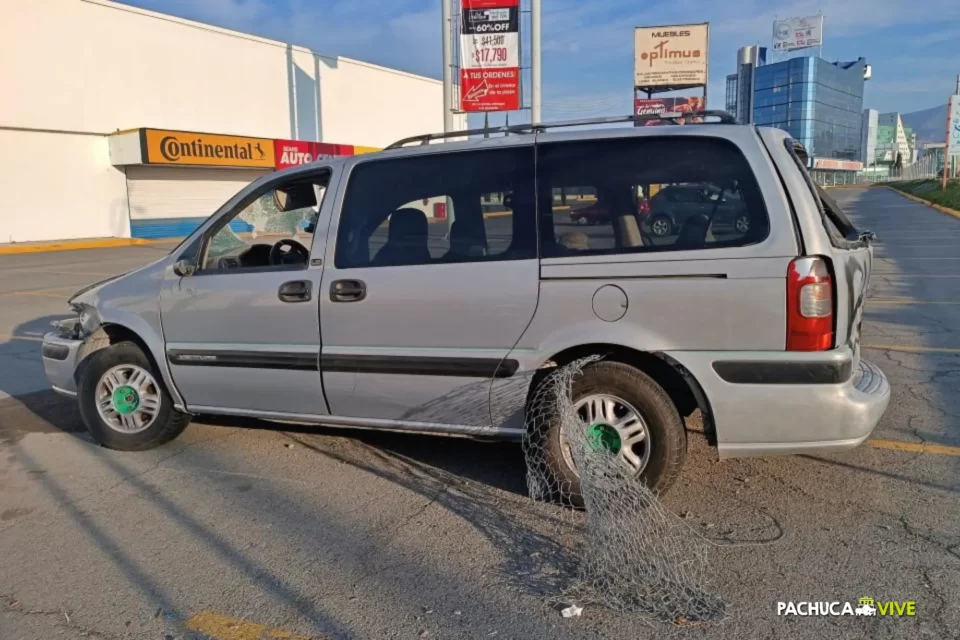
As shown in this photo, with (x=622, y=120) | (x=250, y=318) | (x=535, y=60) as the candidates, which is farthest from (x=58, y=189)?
(x=622, y=120)

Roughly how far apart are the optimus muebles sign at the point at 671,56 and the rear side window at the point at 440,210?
4231cm

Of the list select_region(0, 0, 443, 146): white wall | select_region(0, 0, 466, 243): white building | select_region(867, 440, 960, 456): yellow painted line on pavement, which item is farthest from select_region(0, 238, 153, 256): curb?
select_region(867, 440, 960, 456): yellow painted line on pavement

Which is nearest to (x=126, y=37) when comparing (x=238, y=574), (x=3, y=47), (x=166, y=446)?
(x=3, y=47)

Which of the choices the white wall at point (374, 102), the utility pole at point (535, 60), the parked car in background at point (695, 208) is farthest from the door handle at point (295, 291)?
the white wall at point (374, 102)

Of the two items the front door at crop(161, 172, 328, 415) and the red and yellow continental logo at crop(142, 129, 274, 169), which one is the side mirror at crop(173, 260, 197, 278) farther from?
the red and yellow continental logo at crop(142, 129, 274, 169)

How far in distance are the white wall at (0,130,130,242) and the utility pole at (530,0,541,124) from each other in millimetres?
19220

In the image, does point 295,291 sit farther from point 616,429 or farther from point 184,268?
point 616,429

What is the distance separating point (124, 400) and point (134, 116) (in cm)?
2715

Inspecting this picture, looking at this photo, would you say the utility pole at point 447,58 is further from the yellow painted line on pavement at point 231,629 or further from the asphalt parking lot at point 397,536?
the yellow painted line on pavement at point 231,629

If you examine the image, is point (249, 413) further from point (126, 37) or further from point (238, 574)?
point (126, 37)

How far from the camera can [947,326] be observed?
7953mm

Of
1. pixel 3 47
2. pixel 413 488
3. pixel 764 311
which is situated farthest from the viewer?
pixel 3 47

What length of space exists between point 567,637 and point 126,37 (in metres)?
30.8

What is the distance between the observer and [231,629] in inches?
113
